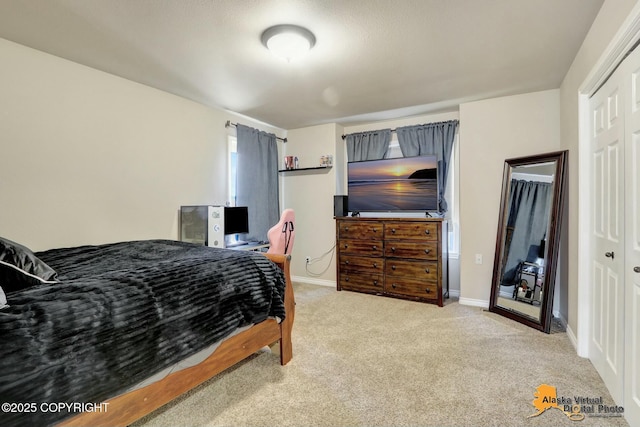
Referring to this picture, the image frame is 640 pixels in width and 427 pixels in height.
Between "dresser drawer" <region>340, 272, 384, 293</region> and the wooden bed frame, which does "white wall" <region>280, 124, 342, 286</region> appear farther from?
the wooden bed frame

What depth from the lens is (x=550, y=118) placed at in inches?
123

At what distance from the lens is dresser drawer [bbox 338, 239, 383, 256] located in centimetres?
386

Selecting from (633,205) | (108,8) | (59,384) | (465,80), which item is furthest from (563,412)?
(108,8)

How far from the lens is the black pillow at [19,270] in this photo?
4.22 ft

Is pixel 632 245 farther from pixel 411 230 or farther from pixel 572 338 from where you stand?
pixel 411 230

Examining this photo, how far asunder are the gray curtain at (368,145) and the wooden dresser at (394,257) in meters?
0.95

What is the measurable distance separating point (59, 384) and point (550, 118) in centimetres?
416

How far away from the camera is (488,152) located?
342 cm

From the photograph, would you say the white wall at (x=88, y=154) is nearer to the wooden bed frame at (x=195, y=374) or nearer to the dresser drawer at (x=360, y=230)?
the wooden bed frame at (x=195, y=374)

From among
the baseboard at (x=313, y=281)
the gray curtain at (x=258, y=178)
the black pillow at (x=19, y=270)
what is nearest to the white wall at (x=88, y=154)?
the gray curtain at (x=258, y=178)

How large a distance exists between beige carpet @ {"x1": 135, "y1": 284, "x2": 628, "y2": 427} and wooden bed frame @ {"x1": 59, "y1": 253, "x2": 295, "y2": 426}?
0.67ft

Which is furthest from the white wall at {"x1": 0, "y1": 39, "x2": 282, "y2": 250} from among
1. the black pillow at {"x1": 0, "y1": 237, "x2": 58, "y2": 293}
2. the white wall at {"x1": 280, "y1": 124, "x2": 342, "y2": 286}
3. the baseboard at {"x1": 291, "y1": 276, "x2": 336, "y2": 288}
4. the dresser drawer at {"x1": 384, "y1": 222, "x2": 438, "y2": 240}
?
the dresser drawer at {"x1": 384, "y1": 222, "x2": 438, "y2": 240}

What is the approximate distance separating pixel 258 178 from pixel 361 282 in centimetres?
195

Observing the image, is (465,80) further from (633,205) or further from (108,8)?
(108,8)
